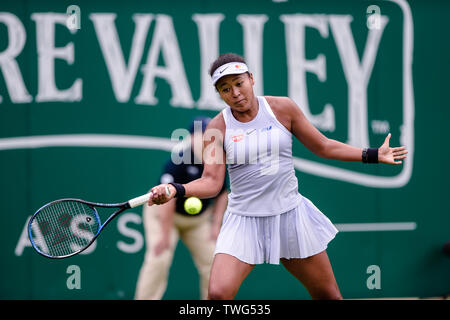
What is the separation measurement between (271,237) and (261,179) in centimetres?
37

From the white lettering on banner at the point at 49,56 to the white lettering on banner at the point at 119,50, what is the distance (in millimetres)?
276

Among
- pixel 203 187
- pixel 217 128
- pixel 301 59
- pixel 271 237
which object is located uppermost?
pixel 301 59

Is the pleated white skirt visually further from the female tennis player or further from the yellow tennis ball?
the yellow tennis ball

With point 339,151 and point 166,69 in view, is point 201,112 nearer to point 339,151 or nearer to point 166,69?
point 166,69

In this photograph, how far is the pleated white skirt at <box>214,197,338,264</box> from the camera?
142 inches

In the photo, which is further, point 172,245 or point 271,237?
point 172,245

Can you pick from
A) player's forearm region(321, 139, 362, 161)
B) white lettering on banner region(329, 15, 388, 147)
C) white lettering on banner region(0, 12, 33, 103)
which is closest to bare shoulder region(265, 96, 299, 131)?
player's forearm region(321, 139, 362, 161)

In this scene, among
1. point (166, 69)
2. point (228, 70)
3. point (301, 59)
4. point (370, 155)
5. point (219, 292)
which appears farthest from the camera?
point (301, 59)

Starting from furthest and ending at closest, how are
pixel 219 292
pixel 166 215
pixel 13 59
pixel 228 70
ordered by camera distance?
pixel 13 59
pixel 166 215
pixel 228 70
pixel 219 292

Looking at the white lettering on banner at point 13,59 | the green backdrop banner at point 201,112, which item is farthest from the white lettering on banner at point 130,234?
the white lettering on banner at point 13,59

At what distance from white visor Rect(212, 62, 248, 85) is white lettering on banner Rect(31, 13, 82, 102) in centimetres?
242

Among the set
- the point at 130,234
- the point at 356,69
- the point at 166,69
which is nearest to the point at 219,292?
the point at 130,234

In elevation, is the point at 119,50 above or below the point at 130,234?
above

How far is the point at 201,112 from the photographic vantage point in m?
5.74
